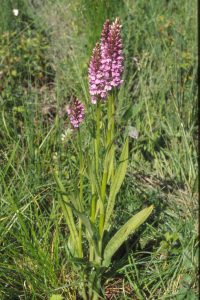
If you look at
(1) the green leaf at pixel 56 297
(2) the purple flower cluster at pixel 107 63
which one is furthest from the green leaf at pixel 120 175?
(1) the green leaf at pixel 56 297

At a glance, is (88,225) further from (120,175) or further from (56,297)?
(56,297)

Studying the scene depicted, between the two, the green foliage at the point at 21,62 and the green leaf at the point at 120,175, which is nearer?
the green leaf at the point at 120,175

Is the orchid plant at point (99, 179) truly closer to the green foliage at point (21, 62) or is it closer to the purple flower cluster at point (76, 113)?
the purple flower cluster at point (76, 113)

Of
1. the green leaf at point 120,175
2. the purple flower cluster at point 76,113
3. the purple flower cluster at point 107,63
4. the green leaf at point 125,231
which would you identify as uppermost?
the purple flower cluster at point 107,63

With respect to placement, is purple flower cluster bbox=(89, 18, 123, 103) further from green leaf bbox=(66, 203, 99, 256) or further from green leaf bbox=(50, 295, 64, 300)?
green leaf bbox=(50, 295, 64, 300)

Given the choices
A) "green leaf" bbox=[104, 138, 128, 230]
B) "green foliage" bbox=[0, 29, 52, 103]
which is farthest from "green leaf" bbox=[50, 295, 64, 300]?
"green foliage" bbox=[0, 29, 52, 103]

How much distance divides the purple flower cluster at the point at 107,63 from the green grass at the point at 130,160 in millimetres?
449

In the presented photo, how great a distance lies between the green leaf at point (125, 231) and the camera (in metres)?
1.64

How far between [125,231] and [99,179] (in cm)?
21

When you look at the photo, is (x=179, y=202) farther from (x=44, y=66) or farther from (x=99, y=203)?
(x=44, y=66)

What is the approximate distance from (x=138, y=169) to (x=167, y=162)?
189 millimetres

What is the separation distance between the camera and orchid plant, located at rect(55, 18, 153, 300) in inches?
56.1

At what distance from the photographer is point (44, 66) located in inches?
131

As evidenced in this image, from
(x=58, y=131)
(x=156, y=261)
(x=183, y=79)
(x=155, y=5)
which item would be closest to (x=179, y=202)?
(x=156, y=261)
